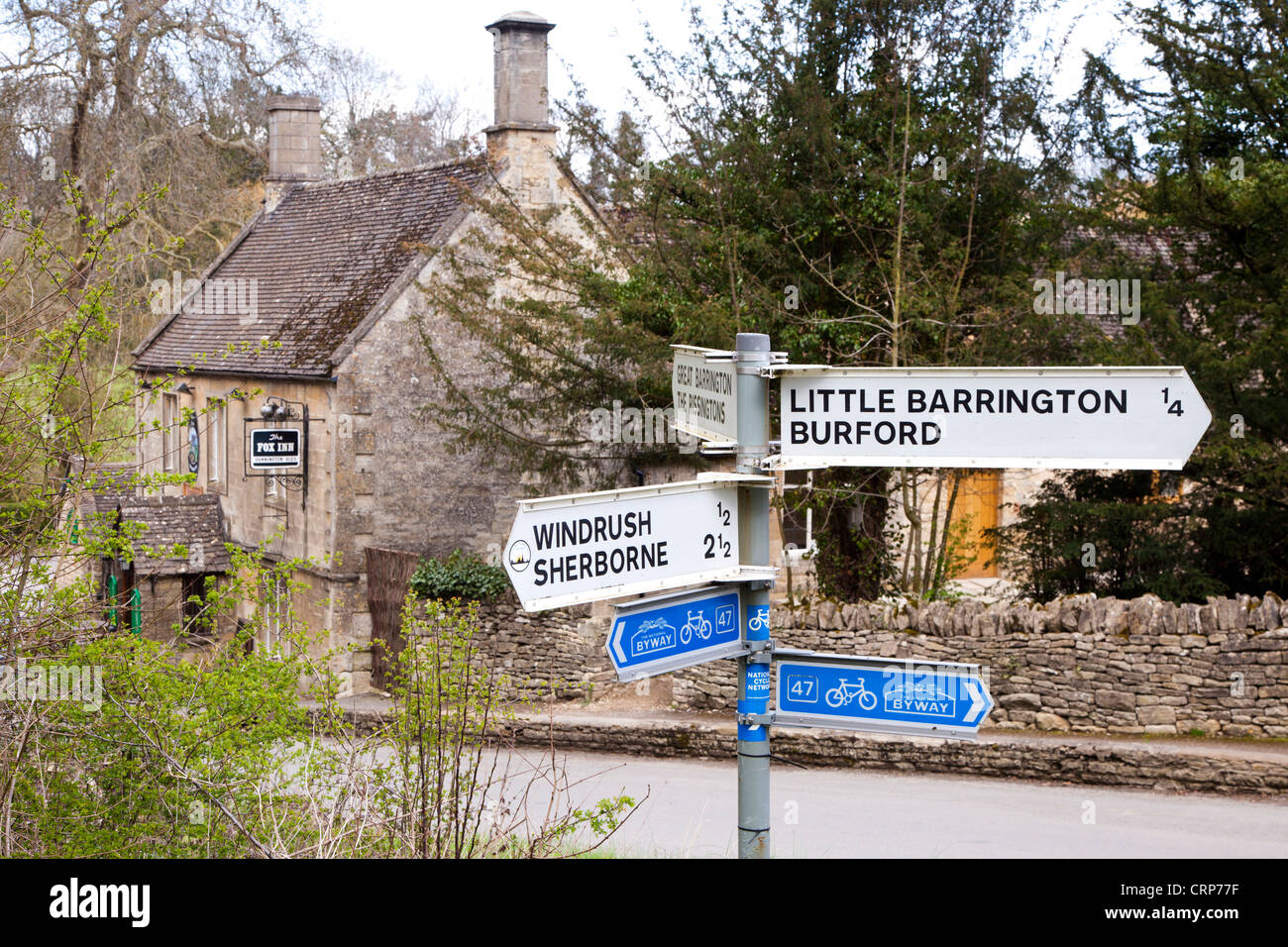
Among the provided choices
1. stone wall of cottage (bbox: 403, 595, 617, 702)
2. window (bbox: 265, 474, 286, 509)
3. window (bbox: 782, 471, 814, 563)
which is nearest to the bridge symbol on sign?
window (bbox: 782, 471, 814, 563)

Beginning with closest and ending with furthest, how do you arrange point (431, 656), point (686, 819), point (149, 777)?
point (149, 777) → point (431, 656) → point (686, 819)

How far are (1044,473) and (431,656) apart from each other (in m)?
16.3

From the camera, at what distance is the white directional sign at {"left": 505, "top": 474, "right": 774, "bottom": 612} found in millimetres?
3709

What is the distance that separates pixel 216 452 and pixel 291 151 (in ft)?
22.3

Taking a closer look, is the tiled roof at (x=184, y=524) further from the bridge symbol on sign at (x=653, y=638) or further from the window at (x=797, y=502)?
the bridge symbol on sign at (x=653, y=638)

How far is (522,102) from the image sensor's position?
19844mm

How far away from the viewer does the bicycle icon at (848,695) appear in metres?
4.23

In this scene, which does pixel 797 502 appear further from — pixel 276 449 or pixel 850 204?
pixel 276 449

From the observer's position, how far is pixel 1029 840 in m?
10.5

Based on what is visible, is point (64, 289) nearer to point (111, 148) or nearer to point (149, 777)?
point (149, 777)

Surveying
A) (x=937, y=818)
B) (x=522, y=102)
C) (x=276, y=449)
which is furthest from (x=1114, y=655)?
(x=276, y=449)

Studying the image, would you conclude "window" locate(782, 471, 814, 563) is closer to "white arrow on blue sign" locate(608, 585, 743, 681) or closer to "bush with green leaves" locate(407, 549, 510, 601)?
"bush with green leaves" locate(407, 549, 510, 601)

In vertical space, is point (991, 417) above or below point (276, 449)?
below

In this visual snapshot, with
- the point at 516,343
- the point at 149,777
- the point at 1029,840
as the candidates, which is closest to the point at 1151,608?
the point at 1029,840
